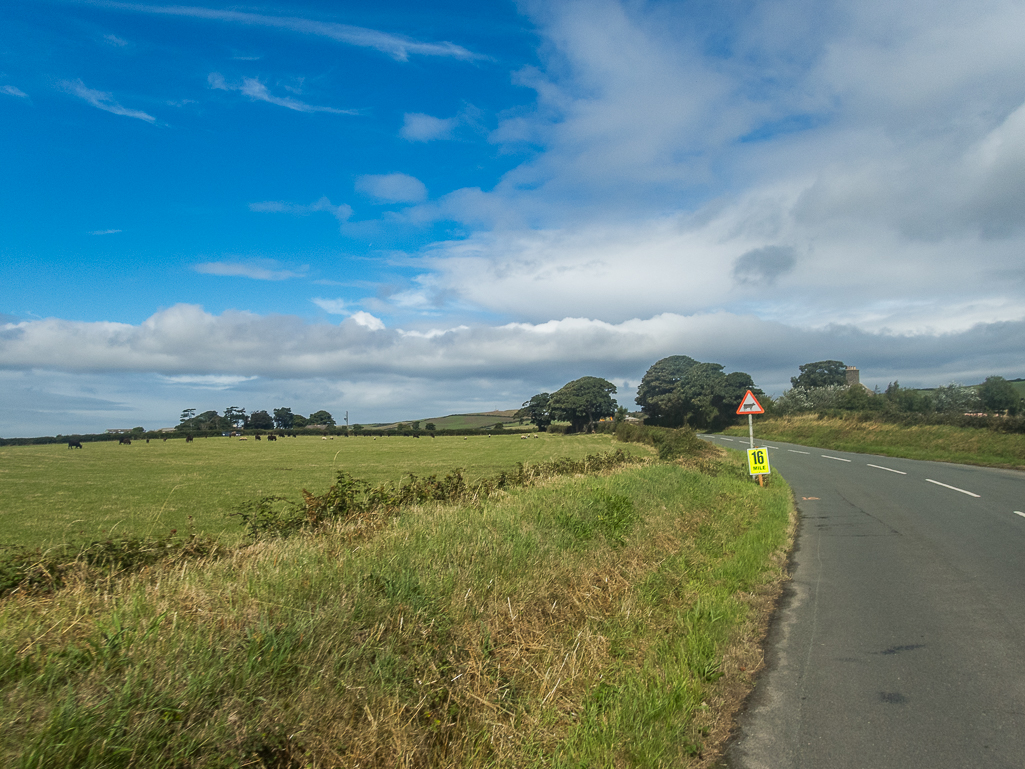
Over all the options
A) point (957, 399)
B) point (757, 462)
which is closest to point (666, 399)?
point (957, 399)

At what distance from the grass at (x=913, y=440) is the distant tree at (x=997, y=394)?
22.4 metres

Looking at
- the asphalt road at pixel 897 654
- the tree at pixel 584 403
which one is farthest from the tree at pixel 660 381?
the asphalt road at pixel 897 654

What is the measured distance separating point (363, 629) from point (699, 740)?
246 centimetres

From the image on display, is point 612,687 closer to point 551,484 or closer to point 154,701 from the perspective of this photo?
point 154,701

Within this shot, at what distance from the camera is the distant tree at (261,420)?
142m

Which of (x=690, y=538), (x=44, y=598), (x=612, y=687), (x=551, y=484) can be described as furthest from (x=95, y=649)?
(x=551, y=484)

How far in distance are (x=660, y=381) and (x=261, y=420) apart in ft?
324

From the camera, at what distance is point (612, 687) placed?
14.5 feet

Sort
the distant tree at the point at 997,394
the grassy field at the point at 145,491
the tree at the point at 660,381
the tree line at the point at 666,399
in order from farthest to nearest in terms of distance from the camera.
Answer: the tree at the point at 660,381 → the tree line at the point at 666,399 → the distant tree at the point at 997,394 → the grassy field at the point at 145,491

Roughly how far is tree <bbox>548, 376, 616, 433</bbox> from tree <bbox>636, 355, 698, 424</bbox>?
24.0 ft

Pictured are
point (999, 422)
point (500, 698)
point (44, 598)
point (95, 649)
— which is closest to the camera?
point (95, 649)

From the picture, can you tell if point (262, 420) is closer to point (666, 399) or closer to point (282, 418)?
point (282, 418)

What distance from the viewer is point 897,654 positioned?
5035 mm

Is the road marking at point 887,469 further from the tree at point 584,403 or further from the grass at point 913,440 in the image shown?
the tree at point 584,403
